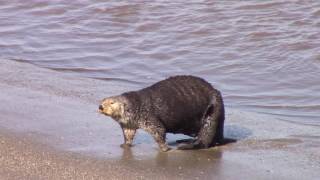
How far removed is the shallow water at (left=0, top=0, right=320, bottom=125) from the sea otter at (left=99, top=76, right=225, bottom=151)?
1.09 meters

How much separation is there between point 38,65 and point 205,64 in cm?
196

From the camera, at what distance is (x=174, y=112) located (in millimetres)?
6848

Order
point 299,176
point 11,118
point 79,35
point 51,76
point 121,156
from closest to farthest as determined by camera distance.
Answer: point 299,176
point 121,156
point 11,118
point 51,76
point 79,35

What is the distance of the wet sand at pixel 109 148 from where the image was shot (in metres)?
5.88

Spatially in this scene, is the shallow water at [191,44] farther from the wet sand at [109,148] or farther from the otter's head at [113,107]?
the otter's head at [113,107]

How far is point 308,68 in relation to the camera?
9.35m

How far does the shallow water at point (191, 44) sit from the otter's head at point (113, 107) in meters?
1.77

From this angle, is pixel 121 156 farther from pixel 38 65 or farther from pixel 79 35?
pixel 79 35

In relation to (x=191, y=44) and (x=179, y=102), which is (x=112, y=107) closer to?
(x=179, y=102)

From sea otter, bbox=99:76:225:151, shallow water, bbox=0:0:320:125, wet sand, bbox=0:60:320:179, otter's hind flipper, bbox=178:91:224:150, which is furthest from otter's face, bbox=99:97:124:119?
shallow water, bbox=0:0:320:125

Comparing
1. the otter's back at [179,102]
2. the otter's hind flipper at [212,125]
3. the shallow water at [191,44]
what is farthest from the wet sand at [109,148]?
the shallow water at [191,44]

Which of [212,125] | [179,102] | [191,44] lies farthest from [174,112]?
[191,44]

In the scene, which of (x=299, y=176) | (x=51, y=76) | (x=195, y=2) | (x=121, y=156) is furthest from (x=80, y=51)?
(x=299, y=176)

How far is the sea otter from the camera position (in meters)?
6.68
